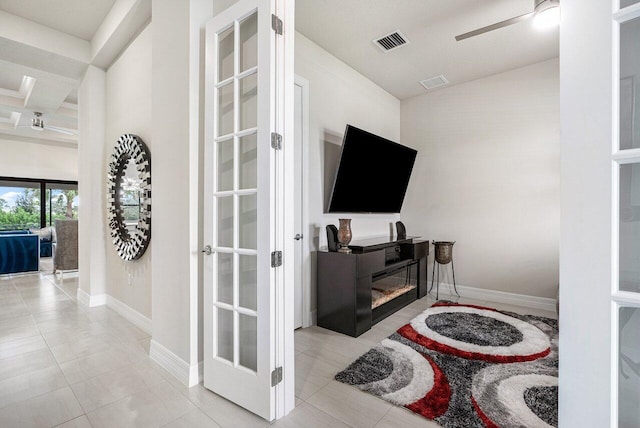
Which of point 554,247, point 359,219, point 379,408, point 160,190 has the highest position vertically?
point 160,190

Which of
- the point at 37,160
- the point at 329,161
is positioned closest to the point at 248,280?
→ the point at 329,161

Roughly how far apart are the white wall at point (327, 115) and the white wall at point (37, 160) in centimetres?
800

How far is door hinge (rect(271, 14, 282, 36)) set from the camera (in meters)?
1.67

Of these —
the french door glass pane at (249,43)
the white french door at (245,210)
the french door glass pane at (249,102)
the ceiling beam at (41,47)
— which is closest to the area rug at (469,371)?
the white french door at (245,210)

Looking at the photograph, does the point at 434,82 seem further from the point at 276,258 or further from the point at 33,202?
the point at 33,202

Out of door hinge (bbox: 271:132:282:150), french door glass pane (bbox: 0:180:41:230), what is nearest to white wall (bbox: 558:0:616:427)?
door hinge (bbox: 271:132:282:150)

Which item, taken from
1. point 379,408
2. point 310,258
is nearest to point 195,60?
point 310,258

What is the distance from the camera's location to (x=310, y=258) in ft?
10.4

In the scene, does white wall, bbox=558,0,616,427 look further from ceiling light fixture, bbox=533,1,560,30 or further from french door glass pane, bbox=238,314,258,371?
ceiling light fixture, bbox=533,1,560,30

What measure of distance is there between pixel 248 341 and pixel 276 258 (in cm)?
57

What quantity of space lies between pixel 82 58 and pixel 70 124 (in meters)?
3.73

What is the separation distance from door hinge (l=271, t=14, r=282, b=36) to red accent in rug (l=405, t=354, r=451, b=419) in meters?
2.28

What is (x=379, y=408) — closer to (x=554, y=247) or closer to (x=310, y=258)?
(x=310, y=258)

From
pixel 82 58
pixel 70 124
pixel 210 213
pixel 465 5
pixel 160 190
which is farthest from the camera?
pixel 70 124
